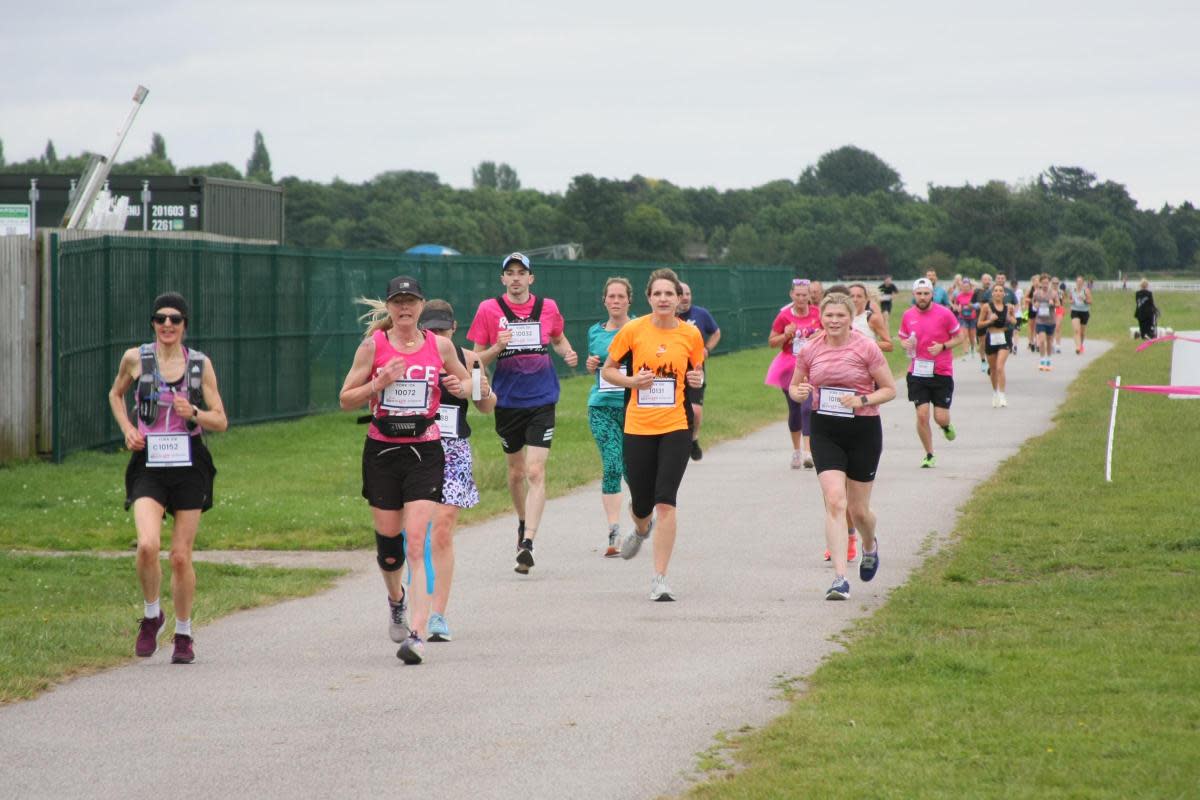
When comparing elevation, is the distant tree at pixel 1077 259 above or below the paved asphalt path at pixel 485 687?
above

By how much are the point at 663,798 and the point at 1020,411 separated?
19957 millimetres

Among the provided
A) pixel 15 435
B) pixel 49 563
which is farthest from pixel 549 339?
pixel 15 435

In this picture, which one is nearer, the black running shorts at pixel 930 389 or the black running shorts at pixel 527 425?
the black running shorts at pixel 527 425

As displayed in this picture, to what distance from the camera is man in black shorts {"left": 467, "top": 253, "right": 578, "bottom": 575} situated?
11484 millimetres

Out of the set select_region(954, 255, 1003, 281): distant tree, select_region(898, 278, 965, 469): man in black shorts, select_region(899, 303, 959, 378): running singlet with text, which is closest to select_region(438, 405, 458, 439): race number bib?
select_region(898, 278, 965, 469): man in black shorts

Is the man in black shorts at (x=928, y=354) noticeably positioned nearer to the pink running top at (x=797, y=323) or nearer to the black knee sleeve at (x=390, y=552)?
the pink running top at (x=797, y=323)

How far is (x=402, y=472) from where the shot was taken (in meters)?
8.45

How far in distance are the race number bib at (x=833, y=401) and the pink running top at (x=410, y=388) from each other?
2.89 meters

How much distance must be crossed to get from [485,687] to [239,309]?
15581mm

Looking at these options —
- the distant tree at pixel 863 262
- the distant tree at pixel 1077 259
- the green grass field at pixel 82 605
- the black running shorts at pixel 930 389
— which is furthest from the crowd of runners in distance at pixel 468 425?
the distant tree at pixel 1077 259

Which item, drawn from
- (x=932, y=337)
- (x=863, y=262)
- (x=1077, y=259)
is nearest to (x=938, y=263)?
(x=863, y=262)

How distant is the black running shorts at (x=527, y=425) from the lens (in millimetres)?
11703

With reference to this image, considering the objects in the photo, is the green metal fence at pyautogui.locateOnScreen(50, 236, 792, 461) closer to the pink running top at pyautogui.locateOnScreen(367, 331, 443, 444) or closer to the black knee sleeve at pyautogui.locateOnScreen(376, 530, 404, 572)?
the black knee sleeve at pyautogui.locateOnScreen(376, 530, 404, 572)

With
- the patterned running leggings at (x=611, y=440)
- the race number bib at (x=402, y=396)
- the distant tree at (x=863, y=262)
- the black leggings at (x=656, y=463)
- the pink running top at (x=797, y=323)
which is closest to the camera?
the race number bib at (x=402, y=396)
